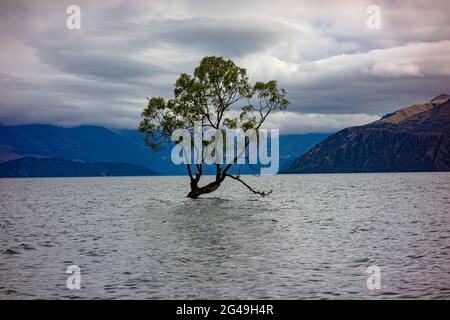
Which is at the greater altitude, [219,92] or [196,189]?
[219,92]

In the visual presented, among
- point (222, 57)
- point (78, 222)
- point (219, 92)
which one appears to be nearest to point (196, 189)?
point (219, 92)

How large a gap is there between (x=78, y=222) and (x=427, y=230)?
142 feet

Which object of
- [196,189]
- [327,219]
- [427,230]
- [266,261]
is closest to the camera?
[266,261]

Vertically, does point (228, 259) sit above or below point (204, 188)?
below

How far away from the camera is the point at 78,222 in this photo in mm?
59844

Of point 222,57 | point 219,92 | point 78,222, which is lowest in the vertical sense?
point 78,222

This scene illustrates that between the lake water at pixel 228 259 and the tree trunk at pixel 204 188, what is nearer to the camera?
the lake water at pixel 228 259

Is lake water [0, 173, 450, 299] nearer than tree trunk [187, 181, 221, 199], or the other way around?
lake water [0, 173, 450, 299]

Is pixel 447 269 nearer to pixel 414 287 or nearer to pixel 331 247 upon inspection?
pixel 414 287

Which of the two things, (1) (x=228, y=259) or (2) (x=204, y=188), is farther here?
(2) (x=204, y=188)
